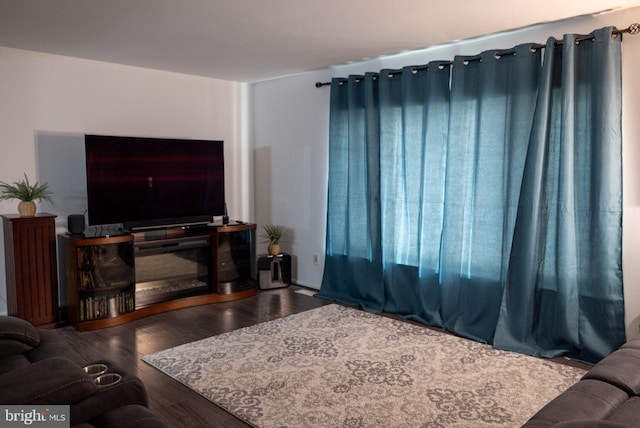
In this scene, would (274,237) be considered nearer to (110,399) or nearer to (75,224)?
(75,224)

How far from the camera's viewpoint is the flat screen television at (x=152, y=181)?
14.3ft

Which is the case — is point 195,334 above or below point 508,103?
below

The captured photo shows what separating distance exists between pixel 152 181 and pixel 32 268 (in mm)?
1230

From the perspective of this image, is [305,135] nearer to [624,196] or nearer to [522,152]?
[522,152]

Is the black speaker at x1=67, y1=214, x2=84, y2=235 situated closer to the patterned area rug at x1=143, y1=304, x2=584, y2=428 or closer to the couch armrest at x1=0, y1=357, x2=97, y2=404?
the patterned area rug at x1=143, y1=304, x2=584, y2=428

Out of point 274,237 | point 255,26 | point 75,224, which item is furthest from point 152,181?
point 255,26

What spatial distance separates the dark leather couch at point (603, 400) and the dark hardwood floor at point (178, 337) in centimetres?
152

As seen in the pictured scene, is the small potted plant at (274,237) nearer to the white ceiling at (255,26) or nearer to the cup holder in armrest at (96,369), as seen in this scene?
the white ceiling at (255,26)

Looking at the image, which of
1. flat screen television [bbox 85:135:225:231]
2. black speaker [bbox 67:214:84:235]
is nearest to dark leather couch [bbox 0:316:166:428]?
black speaker [bbox 67:214:84:235]

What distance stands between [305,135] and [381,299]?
1.94 metres

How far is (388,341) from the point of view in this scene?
384cm

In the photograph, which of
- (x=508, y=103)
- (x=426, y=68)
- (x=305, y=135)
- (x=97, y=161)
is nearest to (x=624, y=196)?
(x=508, y=103)

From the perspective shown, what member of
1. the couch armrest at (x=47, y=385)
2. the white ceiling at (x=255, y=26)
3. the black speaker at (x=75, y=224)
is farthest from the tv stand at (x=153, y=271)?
the couch armrest at (x=47, y=385)

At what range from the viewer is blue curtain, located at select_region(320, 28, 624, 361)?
3354 mm
